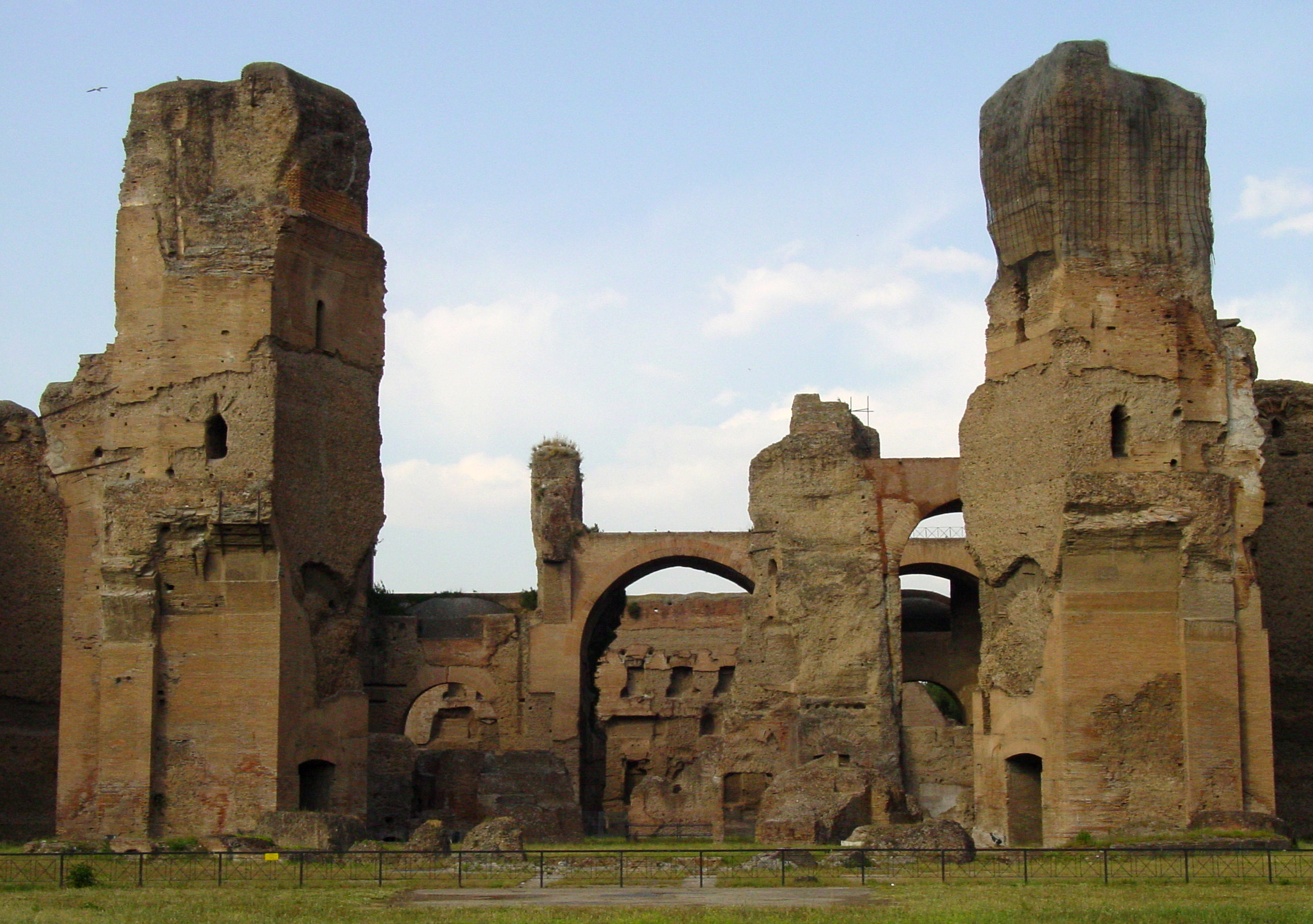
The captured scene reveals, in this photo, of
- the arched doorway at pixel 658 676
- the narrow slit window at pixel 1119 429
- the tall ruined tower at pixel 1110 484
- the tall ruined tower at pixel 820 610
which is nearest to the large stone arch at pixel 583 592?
the arched doorway at pixel 658 676

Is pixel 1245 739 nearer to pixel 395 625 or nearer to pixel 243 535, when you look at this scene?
pixel 243 535

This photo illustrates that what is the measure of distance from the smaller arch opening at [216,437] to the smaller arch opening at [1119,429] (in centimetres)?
966

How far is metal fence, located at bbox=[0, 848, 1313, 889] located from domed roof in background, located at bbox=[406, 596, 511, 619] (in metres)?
15.5

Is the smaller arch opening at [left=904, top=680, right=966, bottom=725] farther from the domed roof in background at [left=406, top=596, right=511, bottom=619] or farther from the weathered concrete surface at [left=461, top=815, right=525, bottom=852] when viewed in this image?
the weathered concrete surface at [left=461, top=815, right=525, bottom=852]

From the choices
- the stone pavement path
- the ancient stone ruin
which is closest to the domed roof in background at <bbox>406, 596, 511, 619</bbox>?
the ancient stone ruin

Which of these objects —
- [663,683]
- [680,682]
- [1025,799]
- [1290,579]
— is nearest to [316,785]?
[1025,799]

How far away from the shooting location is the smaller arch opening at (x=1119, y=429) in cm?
1989

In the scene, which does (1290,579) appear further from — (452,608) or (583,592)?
(452,608)

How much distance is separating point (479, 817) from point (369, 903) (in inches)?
504

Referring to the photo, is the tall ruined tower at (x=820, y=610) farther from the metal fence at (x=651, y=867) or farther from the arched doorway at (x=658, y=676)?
the metal fence at (x=651, y=867)

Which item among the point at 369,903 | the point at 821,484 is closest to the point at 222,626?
the point at 369,903

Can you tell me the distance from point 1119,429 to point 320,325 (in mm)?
9097

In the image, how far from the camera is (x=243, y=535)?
20141mm

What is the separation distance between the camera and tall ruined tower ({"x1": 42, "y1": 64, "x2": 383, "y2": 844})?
65.6 feet
